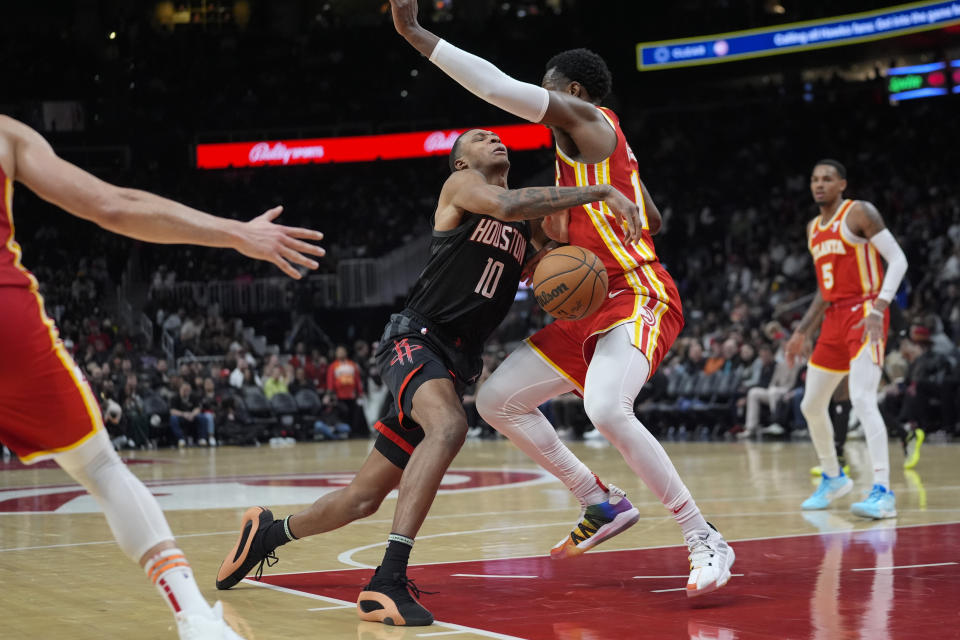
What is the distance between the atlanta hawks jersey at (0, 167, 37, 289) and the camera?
3.09m

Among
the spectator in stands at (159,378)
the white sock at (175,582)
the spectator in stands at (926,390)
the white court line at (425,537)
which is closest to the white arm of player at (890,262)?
the white court line at (425,537)

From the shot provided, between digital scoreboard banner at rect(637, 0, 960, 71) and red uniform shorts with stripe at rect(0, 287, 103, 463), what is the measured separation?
2128 centimetres

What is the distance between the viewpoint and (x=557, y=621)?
4.04 metres

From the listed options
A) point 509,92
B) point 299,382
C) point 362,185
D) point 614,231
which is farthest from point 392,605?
point 362,185

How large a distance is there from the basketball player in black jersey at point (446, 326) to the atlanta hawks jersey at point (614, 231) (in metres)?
0.29

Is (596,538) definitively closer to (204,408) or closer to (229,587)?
(229,587)

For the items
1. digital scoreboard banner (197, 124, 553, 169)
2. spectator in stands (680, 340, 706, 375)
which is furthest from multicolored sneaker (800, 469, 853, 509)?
digital scoreboard banner (197, 124, 553, 169)

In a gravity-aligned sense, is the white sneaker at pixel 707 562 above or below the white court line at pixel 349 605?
above

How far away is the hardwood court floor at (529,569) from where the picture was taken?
13.1ft

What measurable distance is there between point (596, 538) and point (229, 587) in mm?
1665

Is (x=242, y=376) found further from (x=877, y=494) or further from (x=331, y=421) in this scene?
(x=877, y=494)

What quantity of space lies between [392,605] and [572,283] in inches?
60.6

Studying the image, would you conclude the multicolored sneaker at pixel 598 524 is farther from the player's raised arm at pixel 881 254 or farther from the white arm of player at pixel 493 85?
the player's raised arm at pixel 881 254

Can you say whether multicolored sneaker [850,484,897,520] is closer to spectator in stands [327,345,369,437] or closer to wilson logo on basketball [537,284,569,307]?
wilson logo on basketball [537,284,569,307]
